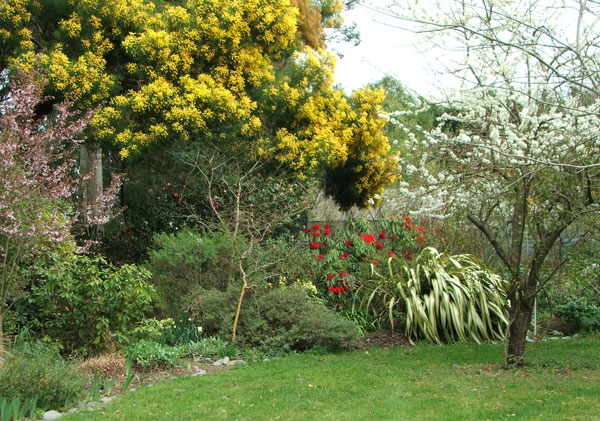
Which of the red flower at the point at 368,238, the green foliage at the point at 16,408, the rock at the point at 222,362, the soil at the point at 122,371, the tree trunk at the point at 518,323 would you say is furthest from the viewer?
the red flower at the point at 368,238

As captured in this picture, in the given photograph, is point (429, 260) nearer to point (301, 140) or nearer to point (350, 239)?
point (350, 239)

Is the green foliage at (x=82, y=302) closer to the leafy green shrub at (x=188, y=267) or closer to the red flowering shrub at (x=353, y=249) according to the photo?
the leafy green shrub at (x=188, y=267)

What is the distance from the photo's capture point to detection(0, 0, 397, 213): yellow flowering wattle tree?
31.5 ft

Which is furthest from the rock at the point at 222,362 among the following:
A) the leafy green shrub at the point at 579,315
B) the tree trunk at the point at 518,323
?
the leafy green shrub at the point at 579,315

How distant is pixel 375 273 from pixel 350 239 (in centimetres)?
120

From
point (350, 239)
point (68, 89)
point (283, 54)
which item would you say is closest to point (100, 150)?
point (68, 89)

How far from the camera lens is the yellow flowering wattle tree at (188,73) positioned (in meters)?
9.59

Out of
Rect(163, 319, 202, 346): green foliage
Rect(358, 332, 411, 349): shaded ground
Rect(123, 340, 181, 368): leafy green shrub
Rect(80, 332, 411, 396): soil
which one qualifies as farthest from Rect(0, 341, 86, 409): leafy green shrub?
Rect(358, 332, 411, 349): shaded ground

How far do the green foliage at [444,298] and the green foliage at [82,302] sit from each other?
3.28 metres

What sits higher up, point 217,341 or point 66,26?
point 66,26

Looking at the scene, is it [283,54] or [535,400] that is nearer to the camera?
[535,400]

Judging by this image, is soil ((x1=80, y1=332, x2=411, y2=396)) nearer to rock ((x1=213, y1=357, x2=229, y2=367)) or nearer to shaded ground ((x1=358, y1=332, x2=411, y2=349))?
rock ((x1=213, y1=357, x2=229, y2=367))

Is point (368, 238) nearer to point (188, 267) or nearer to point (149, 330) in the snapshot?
point (188, 267)

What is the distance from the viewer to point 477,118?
226 inches
